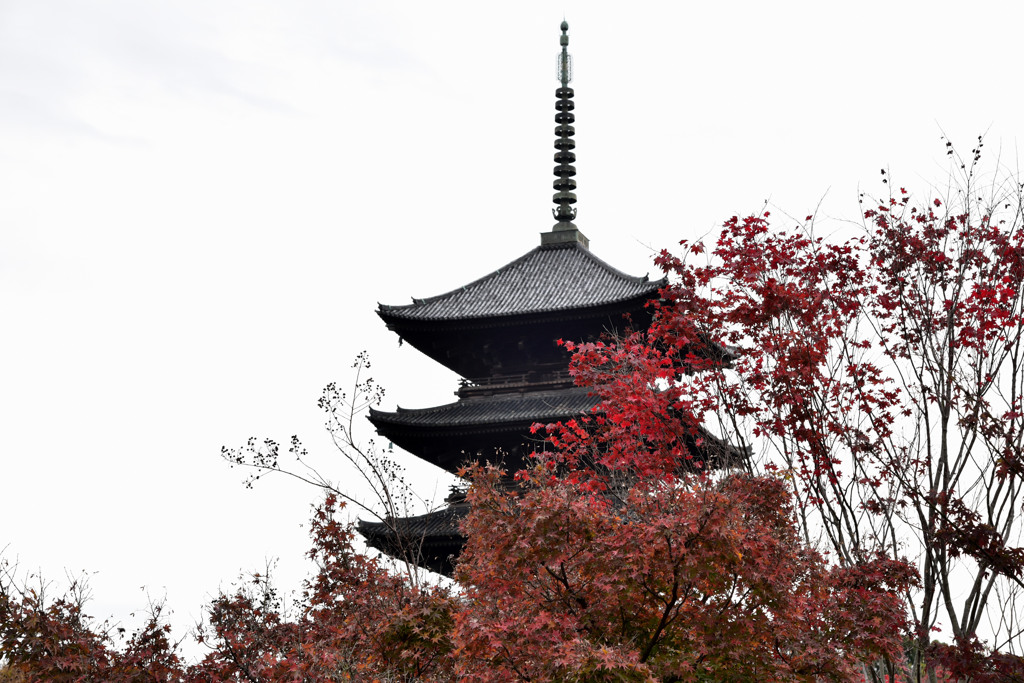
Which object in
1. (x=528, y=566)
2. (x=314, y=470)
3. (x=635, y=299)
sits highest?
(x=635, y=299)

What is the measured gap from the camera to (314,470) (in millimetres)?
19359

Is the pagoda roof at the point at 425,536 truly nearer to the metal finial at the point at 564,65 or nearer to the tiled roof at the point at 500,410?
the tiled roof at the point at 500,410

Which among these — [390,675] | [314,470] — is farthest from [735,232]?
[314,470]

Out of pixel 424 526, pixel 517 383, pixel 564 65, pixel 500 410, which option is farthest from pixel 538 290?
pixel 564 65

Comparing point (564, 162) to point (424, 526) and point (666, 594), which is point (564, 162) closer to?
point (424, 526)

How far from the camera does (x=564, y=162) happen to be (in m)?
26.9

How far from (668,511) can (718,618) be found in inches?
37.8

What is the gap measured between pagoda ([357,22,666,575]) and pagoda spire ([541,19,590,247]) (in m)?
1.40

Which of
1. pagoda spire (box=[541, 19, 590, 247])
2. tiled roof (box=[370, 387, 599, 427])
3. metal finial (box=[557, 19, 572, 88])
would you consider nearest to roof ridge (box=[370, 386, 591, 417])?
tiled roof (box=[370, 387, 599, 427])

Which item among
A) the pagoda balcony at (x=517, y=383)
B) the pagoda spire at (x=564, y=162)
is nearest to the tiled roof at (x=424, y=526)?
the pagoda balcony at (x=517, y=383)

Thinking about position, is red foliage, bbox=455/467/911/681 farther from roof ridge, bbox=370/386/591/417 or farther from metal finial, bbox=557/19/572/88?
metal finial, bbox=557/19/572/88

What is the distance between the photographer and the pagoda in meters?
20.7

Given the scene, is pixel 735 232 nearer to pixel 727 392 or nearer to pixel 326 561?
pixel 727 392

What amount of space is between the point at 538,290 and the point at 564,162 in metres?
5.62
